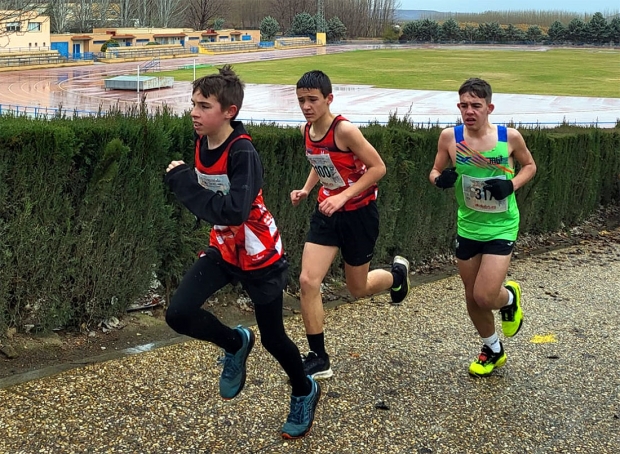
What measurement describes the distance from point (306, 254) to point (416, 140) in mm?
3077

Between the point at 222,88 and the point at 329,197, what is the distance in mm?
1226

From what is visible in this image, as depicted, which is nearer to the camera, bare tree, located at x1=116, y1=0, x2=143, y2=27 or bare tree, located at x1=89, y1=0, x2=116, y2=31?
bare tree, located at x1=89, y1=0, x2=116, y2=31

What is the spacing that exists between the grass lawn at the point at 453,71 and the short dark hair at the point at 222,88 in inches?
1611

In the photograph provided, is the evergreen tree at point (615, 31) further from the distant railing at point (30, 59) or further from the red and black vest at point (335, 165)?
the red and black vest at point (335, 165)

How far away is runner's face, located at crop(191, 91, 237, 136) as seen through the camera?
3.21m

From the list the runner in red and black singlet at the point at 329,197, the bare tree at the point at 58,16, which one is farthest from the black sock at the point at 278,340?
the bare tree at the point at 58,16

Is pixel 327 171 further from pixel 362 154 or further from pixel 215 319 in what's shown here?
pixel 215 319

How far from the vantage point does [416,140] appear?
7.17 metres

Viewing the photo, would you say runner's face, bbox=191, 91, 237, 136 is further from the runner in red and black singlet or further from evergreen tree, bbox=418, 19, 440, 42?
evergreen tree, bbox=418, 19, 440, 42

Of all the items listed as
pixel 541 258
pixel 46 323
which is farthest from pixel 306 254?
pixel 541 258

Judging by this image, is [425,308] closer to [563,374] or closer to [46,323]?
[563,374]

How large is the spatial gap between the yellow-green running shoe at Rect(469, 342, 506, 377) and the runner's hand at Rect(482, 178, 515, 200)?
0.99 meters

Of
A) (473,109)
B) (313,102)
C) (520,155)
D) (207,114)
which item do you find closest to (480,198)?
(520,155)

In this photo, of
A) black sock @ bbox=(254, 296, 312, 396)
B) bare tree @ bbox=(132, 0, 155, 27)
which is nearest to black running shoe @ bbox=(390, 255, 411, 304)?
black sock @ bbox=(254, 296, 312, 396)
